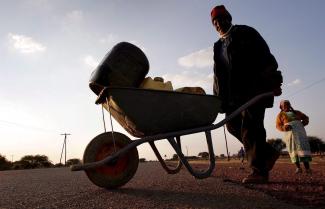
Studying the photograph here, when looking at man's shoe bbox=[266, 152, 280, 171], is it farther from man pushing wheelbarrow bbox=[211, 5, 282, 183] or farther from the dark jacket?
the dark jacket

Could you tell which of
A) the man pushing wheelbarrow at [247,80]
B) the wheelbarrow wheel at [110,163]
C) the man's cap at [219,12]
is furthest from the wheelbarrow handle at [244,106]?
the man's cap at [219,12]

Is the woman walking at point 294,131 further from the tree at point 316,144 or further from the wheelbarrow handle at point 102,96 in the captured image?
the tree at point 316,144

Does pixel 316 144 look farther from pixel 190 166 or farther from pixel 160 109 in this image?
pixel 160 109

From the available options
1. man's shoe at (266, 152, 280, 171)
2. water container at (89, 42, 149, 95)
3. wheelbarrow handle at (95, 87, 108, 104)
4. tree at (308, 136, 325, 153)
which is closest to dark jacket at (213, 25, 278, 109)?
man's shoe at (266, 152, 280, 171)

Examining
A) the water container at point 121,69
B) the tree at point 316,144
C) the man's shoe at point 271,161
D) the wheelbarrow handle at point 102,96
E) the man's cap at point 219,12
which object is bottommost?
the man's shoe at point 271,161

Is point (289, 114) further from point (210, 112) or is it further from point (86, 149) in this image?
point (86, 149)

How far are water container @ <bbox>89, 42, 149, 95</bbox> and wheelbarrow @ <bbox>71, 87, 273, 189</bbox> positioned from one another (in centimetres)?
20

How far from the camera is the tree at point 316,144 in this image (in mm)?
60169

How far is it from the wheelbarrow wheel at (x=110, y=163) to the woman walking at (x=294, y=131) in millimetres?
4039

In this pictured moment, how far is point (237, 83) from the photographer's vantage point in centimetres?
384

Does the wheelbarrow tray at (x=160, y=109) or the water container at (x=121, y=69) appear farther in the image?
the water container at (x=121, y=69)

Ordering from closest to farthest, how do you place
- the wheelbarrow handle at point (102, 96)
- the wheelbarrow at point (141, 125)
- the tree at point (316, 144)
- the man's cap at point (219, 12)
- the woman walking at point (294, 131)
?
1. the wheelbarrow handle at point (102, 96)
2. the wheelbarrow at point (141, 125)
3. the man's cap at point (219, 12)
4. the woman walking at point (294, 131)
5. the tree at point (316, 144)

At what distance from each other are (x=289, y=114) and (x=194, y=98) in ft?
12.7

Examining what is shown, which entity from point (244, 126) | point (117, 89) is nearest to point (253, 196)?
point (244, 126)
